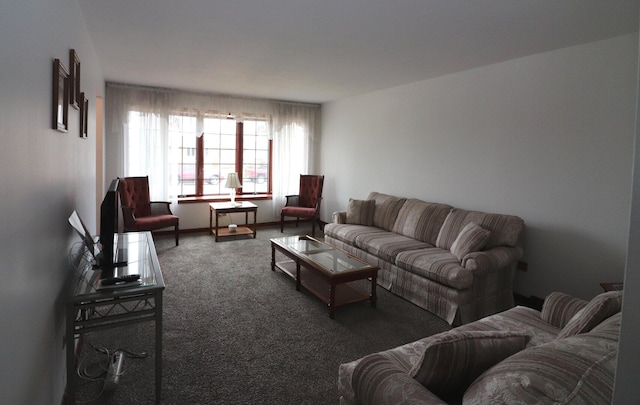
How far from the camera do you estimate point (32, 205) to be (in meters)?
1.41

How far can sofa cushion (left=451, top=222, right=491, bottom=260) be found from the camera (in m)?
3.38

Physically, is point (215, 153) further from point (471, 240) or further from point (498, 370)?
point (498, 370)

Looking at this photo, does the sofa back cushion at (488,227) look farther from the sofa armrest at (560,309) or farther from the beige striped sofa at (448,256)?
the sofa armrest at (560,309)

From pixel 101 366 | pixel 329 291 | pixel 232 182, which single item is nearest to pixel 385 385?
pixel 101 366

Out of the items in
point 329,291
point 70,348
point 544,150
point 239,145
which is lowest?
point 329,291

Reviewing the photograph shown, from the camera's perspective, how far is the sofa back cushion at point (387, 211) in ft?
15.9

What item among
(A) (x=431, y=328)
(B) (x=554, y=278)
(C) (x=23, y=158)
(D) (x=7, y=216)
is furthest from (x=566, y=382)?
(B) (x=554, y=278)

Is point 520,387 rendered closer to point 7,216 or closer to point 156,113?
point 7,216

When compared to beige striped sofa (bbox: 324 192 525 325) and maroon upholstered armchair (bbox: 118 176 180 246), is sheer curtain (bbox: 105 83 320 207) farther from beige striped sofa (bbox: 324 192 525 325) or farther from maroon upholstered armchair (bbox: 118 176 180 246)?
beige striped sofa (bbox: 324 192 525 325)

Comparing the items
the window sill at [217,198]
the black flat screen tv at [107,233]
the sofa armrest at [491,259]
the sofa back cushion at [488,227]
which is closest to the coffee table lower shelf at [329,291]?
the sofa armrest at [491,259]

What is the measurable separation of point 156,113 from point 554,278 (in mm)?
5911

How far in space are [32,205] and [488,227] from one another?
3623 mm

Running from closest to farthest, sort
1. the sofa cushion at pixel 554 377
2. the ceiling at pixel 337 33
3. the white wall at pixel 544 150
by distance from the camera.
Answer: the sofa cushion at pixel 554 377 < the ceiling at pixel 337 33 < the white wall at pixel 544 150

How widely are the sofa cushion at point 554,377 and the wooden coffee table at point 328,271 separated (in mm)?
2102
